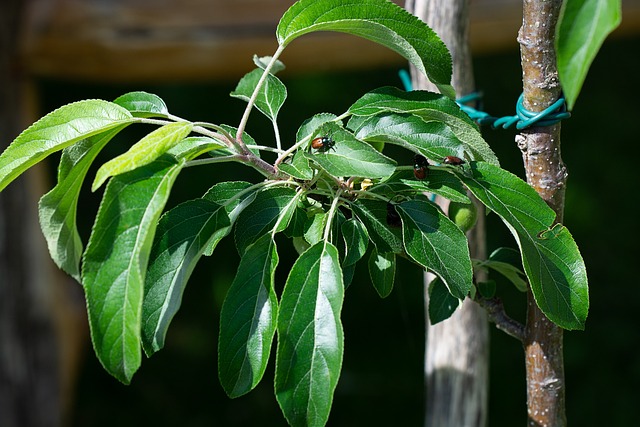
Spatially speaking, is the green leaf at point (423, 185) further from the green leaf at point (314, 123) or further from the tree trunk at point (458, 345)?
the tree trunk at point (458, 345)

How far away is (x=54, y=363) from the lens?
2521 millimetres

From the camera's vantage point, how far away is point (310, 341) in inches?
33.7

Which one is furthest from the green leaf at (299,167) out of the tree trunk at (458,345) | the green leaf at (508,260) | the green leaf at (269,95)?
the tree trunk at (458,345)

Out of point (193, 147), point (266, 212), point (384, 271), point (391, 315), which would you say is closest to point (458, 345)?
point (384, 271)

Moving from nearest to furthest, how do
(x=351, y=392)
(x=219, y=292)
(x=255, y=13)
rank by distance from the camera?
(x=255, y=13) → (x=351, y=392) → (x=219, y=292)

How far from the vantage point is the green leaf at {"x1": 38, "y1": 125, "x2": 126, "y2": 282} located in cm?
90

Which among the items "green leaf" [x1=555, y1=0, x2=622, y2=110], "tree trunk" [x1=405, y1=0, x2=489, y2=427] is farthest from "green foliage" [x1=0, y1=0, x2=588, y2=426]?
"tree trunk" [x1=405, y1=0, x2=489, y2=427]

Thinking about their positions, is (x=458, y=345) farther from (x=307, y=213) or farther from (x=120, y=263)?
(x=120, y=263)

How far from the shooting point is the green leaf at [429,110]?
908mm

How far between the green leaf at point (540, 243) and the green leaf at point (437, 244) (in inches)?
2.1

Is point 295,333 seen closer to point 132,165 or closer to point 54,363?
point 132,165

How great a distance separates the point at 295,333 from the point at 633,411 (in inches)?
83.7

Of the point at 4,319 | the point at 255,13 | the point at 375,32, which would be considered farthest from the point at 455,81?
the point at 4,319

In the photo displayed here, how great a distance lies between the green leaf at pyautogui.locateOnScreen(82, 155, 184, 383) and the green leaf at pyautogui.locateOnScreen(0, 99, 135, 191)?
9 cm
